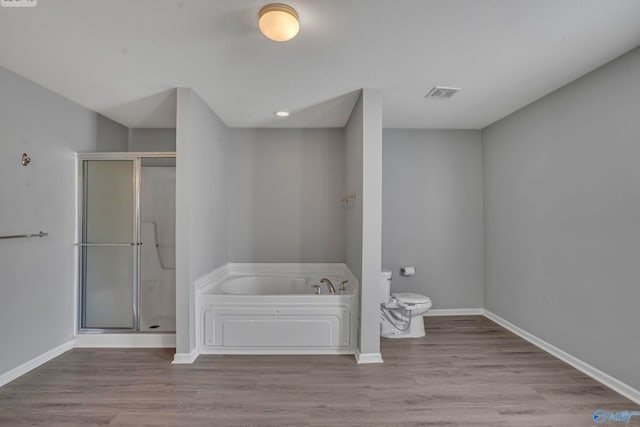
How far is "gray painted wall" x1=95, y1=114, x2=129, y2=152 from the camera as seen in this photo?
11.1 ft

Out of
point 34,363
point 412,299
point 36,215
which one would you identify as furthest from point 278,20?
point 34,363

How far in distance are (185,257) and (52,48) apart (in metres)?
1.70

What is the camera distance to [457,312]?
391 centimetres

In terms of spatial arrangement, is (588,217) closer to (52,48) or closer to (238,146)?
(238,146)

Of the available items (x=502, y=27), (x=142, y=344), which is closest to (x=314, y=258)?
(x=142, y=344)

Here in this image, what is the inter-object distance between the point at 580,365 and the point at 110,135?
5.06 metres

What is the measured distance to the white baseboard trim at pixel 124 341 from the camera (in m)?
2.99

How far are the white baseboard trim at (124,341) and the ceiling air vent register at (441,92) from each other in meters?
3.32

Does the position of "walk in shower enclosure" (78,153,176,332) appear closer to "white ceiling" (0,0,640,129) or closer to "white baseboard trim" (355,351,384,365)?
"white ceiling" (0,0,640,129)

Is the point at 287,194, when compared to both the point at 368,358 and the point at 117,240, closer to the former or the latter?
the point at 117,240

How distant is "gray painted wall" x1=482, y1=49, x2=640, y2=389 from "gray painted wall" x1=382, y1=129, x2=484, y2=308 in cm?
39

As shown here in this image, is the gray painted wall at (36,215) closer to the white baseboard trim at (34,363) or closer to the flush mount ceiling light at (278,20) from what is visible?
the white baseboard trim at (34,363)

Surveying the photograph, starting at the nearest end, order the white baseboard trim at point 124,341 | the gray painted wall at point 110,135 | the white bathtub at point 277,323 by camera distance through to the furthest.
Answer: the white bathtub at point 277,323, the white baseboard trim at point 124,341, the gray painted wall at point 110,135

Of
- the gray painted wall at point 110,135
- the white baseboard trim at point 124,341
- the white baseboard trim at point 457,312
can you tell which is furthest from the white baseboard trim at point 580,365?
the gray painted wall at point 110,135
